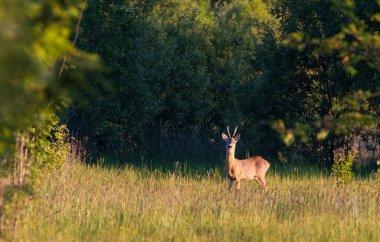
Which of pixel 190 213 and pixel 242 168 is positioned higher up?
pixel 242 168

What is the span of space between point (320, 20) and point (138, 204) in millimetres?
10927

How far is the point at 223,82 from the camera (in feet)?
96.9

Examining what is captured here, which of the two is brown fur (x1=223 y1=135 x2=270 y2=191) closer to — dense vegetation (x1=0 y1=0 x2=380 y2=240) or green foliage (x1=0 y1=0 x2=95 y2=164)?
dense vegetation (x1=0 y1=0 x2=380 y2=240)

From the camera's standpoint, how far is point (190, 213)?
12664mm

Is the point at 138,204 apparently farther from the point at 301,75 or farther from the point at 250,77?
the point at 250,77

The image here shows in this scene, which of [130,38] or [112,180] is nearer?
[112,180]

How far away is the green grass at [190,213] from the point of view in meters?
10.9

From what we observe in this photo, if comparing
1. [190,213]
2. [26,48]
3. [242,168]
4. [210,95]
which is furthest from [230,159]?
[26,48]

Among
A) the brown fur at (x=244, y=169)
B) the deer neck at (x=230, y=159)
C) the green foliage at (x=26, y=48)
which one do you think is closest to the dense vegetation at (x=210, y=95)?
the brown fur at (x=244, y=169)

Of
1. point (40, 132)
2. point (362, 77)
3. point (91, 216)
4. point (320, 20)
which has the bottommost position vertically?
point (91, 216)

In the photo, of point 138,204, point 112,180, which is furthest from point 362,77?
point 138,204

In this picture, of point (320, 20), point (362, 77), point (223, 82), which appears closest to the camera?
point (362, 77)

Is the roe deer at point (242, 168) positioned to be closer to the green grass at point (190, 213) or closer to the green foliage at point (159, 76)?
the green grass at point (190, 213)

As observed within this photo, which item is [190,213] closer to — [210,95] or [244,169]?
[244,169]
